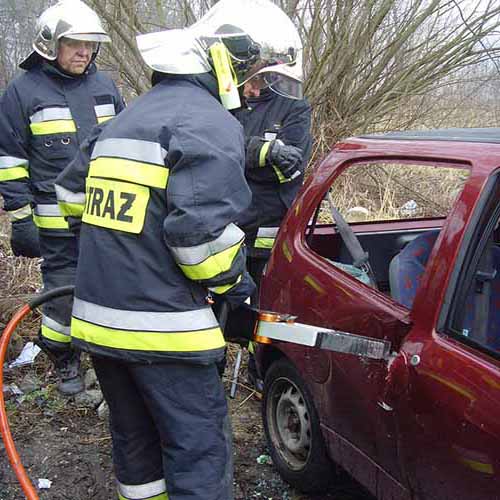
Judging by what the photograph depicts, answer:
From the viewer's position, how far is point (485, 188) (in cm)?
189

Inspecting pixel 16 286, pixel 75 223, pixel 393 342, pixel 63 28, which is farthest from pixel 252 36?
pixel 16 286

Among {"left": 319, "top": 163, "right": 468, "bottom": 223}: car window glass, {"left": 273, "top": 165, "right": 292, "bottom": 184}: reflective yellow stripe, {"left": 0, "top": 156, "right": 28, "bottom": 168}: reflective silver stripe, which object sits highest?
{"left": 273, "top": 165, "right": 292, "bottom": 184}: reflective yellow stripe

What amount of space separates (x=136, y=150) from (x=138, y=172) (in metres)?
0.07

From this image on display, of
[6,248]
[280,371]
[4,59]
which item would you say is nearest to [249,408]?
[280,371]

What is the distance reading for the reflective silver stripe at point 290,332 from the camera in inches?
84.8

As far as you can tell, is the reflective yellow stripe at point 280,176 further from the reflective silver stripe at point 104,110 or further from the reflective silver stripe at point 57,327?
the reflective silver stripe at point 57,327

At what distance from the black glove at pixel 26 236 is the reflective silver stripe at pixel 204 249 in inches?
74.9

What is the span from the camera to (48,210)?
137 inches

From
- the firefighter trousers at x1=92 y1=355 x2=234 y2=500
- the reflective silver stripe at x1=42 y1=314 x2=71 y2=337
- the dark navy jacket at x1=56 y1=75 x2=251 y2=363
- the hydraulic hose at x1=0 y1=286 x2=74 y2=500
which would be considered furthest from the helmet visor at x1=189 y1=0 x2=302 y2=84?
the reflective silver stripe at x1=42 y1=314 x2=71 y2=337

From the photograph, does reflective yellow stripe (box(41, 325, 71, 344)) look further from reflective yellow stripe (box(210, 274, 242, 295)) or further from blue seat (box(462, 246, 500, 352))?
blue seat (box(462, 246, 500, 352))

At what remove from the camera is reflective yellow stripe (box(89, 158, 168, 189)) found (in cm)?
188

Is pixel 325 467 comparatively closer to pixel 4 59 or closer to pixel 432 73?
pixel 432 73

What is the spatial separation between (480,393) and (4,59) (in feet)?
37.6

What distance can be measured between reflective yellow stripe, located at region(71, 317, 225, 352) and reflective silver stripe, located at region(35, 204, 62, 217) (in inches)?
61.6
